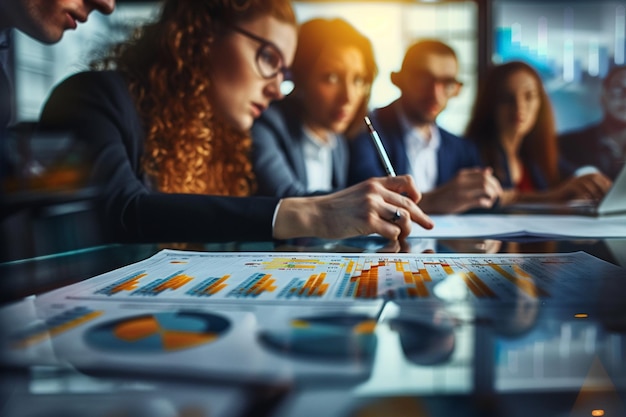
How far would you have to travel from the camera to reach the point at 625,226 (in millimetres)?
915

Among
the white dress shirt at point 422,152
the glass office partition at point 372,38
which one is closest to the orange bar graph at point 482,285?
the glass office partition at point 372,38

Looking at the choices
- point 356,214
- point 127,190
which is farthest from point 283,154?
point 356,214

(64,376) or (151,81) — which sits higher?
(151,81)

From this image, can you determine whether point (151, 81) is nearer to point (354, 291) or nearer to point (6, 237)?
point (6, 237)

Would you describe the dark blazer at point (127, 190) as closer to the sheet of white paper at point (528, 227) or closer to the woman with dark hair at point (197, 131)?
the woman with dark hair at point (197, 131)

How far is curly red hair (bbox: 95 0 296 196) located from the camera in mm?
1219

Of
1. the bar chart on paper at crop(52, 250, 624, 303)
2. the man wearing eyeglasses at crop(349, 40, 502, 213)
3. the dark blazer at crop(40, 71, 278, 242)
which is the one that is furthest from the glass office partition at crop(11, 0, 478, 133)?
the bar chart on paper at crop(52, 250, 624, 303)

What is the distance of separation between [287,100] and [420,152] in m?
0.50

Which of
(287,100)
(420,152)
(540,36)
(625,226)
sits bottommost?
(625,226)

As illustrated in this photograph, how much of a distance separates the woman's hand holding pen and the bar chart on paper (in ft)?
0.43

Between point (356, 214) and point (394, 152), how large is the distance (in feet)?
3.30

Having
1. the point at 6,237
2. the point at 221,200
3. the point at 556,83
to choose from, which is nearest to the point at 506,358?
the point at 221,200

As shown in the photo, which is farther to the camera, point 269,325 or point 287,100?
point 287,100

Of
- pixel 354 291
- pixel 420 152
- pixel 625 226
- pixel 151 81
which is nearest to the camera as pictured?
pixel 354 291
